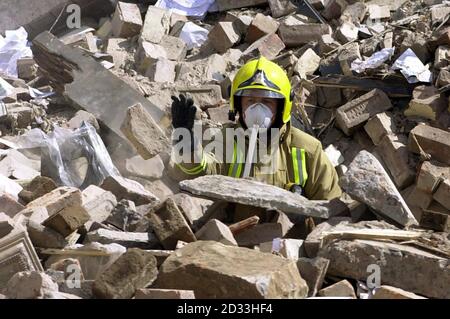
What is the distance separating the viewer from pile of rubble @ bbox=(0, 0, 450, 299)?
4.84 meters

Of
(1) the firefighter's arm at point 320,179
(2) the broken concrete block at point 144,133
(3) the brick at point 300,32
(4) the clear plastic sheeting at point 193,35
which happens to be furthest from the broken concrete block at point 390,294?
(4) the clear plastic sheeting at point 193,35

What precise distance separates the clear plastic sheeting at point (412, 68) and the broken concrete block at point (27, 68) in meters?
4.00

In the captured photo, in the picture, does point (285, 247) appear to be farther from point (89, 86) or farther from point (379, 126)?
point (89, 86)

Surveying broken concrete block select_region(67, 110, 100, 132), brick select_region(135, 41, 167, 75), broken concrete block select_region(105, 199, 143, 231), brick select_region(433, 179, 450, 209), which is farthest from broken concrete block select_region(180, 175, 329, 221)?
brick select_region(135, 41, 167, 75)

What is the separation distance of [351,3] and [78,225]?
17.9 ft

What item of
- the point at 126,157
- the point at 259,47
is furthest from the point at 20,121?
the point at 259,47

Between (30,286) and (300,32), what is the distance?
5.88m

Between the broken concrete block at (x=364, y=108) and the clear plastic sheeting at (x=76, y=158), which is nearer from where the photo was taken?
the clear plastic sheeting at (x=76, y=158)

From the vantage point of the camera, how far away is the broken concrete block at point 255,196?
5.66 m

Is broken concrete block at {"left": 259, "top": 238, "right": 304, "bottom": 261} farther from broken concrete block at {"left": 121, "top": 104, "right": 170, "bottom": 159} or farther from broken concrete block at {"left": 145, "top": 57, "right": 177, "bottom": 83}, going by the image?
broken concrete block at {"left": 145, "top": 57, "right": 177, "bottom": 83}

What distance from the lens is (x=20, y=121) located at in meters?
8.95

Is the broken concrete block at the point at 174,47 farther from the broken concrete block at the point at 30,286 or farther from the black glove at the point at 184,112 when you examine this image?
the broken concrete block at the point at 30,286

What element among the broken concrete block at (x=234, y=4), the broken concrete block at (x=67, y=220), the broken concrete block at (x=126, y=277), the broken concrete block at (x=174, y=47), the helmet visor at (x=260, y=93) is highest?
the helmet visor at (x=260, y=93)

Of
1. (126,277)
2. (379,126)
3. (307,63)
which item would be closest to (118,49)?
(307,63)
